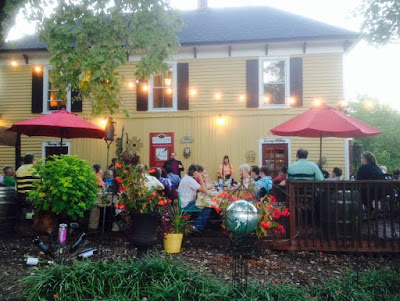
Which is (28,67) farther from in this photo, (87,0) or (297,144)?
(297,144)

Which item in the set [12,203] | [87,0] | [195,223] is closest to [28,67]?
[87,0]

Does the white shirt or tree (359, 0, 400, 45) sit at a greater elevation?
tree (359, 0, 400, 45)

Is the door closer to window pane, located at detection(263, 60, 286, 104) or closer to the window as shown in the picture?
window pane, located at detection(263, 60, 286, 104)

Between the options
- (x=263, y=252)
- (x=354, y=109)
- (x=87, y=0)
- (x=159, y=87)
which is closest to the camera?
(x=263, y=252)

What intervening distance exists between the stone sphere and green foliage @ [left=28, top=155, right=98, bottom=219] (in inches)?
116

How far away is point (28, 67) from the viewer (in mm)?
13234

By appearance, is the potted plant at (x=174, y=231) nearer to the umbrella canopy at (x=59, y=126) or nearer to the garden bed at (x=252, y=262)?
the garden bed at (x=252, y=262)

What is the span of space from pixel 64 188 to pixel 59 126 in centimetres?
218

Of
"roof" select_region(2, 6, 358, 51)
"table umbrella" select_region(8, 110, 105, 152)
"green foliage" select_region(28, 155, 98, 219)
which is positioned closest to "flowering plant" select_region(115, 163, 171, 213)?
"green foliage" select_region(28, 155, 98, 219)

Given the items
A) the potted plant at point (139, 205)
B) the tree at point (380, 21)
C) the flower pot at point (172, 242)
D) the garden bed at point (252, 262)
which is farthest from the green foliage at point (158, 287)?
the tree at point (380, 21)

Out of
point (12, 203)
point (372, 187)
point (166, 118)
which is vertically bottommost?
point (12, 203)

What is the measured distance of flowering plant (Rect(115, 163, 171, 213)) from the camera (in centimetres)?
458

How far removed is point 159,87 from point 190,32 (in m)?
2.39

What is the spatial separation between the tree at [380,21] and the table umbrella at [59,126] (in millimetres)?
12578
